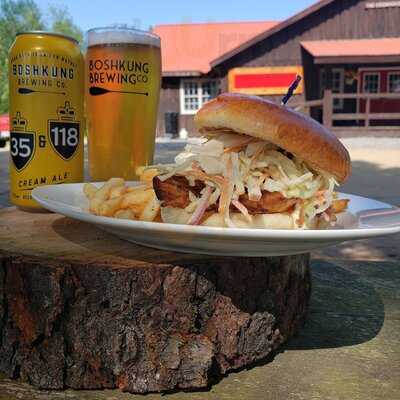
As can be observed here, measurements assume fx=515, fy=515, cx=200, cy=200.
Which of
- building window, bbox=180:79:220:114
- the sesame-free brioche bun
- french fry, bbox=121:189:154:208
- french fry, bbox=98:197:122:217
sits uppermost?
building window, bbox=180:79:220:114

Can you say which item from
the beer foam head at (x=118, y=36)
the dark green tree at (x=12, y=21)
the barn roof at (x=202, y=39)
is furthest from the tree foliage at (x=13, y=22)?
the beer foam head at (x=118, y=36)

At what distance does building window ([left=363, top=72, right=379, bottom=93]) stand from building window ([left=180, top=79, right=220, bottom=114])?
563cm

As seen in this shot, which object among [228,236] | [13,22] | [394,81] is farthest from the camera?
[13,22]

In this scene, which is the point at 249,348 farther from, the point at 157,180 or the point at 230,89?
the point at 230,89

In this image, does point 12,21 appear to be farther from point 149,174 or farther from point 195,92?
point 149,174

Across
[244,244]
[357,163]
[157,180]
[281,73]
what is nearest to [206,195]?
[157,180]

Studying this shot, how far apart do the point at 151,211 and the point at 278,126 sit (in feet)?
1.26

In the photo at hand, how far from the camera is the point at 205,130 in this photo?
1.51 metres

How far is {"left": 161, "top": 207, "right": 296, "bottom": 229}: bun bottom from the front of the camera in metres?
1.26

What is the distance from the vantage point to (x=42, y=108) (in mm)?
1550

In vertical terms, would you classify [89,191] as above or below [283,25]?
below

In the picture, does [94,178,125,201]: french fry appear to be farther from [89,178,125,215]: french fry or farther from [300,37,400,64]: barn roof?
[300,37,400,64]: barn roof

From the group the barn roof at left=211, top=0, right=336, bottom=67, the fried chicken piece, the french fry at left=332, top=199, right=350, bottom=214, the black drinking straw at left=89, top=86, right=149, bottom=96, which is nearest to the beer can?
the black drinking straw at left=89, top=86, right=149, bottom=96

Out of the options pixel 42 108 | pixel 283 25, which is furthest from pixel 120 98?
pixel 283 25
